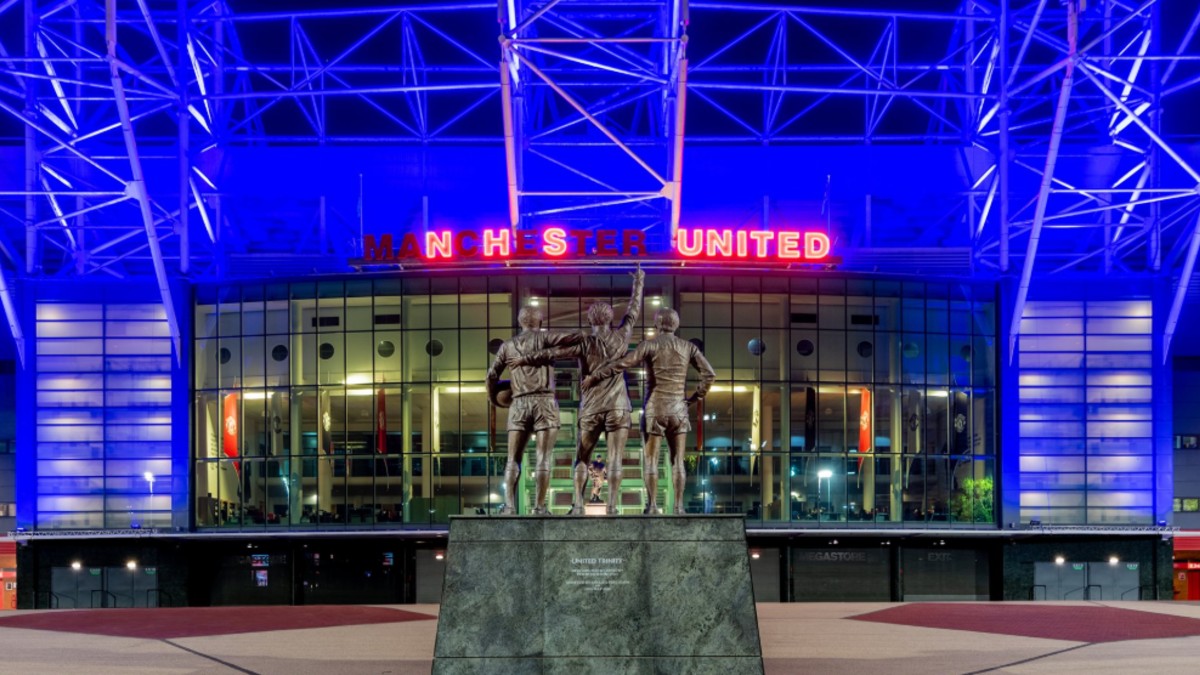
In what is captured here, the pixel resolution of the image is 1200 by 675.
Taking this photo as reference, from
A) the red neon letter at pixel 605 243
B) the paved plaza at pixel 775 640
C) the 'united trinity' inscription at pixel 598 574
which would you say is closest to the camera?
the 'united trinity' inscription at pixel 598 574

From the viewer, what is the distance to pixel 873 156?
66000mm

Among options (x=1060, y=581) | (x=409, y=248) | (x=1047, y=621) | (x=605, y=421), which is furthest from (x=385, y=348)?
(x=605, y=421)

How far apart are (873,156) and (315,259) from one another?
74.2ft

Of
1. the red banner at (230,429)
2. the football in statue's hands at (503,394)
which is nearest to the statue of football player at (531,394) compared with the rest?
the football in statue's hands at (503,394)

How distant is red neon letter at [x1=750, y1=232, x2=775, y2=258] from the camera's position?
187 feet

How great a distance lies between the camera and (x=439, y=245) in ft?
188

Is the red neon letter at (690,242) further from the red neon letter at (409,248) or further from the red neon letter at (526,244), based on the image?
the red neon letter at (409,248)

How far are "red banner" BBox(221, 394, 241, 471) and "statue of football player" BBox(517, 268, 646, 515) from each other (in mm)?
37350

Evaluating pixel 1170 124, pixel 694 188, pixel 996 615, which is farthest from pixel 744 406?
pixel 1170 124

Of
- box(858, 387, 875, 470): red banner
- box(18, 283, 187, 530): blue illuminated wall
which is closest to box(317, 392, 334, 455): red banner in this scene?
box(18, 283, 187, 530): blue illuminated wall

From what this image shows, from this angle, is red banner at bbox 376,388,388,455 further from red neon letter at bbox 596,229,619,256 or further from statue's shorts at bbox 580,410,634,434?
statue's shorts at bbox 580,410,634,434

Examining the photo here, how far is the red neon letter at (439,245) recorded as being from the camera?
5706cm

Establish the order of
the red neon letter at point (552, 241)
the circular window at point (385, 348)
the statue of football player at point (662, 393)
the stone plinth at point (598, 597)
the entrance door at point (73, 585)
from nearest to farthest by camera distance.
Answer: the stone plinth at point (598, 597) < the statue of football player at point (662, 393) < the red neon letter at point (552, 241) < the circular window at point (385, 348) < the entrance door at point (73, 585)

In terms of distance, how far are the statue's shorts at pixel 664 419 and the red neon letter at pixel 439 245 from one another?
104ft
